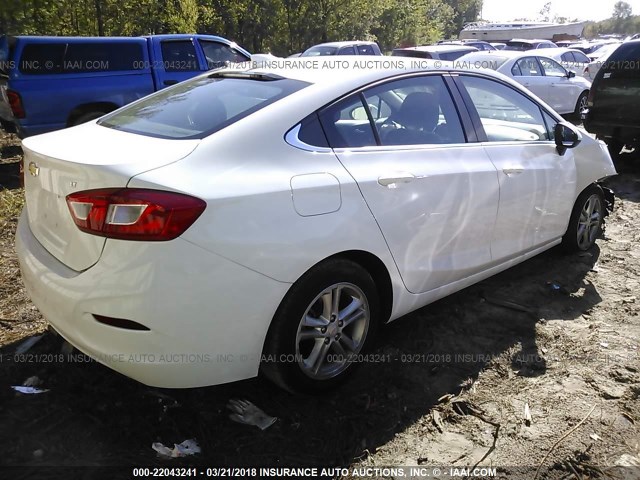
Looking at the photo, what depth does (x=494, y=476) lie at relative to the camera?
2367 mm

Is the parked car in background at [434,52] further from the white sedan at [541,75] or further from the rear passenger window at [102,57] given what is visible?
the rear passenger window at [102,57]

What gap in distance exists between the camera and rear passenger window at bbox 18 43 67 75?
762 cm

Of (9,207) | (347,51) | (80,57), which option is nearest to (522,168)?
(9,207)

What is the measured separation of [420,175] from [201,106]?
1214mm

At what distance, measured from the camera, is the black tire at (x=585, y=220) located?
4480 mm

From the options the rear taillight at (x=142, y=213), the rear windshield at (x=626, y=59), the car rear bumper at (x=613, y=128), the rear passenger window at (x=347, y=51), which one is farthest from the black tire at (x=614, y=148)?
the rear passenger window at (x=347, y=51)

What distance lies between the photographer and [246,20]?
23.3 meters

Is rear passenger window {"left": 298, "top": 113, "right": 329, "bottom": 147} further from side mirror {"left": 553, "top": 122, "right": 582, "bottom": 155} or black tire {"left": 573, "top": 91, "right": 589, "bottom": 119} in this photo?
black tire {"left": 573, "top": 91, "right": 589, "bottom": 119}

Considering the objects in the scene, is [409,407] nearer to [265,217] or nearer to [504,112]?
[265,217]

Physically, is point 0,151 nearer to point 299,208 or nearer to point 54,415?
point 54,415

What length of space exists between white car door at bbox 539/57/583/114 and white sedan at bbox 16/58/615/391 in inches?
366

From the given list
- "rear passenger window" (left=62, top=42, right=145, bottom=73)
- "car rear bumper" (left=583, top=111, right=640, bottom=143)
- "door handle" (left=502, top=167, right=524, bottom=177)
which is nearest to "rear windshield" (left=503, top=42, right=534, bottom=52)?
"car rear bumper" (left=583, top=111, right=640, bottom=143)

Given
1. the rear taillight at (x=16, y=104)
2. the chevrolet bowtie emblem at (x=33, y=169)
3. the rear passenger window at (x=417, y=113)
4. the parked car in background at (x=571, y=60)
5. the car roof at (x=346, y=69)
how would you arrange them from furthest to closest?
1. the parked car in background at (x=571, y=60)
2. the rear taillight at (x=16, y=104)
3. the rear passenger window at (x=417, y=113)
4. the car roof at (x=346, y=69)
5. the chevrolet bowtie emblem at (x=33, y=169)

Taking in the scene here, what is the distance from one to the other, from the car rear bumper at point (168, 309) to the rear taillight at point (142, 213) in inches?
1.8
